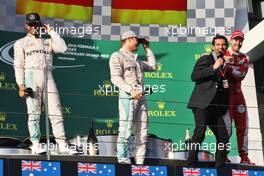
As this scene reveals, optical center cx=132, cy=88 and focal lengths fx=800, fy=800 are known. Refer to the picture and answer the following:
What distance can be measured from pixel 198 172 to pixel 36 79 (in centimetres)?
123

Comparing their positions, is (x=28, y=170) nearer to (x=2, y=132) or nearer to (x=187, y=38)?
(x=2, y=132)

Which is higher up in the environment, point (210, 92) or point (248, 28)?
point (248, 28)

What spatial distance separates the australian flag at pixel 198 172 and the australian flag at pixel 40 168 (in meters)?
0.84

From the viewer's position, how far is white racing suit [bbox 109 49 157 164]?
5246mm

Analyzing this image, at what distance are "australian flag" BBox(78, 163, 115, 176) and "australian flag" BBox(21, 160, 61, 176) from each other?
0.49 feet

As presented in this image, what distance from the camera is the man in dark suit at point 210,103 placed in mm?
Answer: 5352

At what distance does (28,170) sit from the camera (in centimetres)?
494

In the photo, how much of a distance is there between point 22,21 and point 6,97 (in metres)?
0.70

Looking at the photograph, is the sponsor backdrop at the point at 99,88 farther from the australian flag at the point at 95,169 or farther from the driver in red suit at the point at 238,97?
the australian flag at the point at 95,169

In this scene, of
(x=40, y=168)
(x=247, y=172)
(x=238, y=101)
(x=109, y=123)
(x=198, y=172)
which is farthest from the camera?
(x=109, y=123)

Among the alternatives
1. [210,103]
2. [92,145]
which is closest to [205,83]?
[210,103]

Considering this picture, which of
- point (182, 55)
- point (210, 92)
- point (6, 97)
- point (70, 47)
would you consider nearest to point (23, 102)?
point (6, 97)

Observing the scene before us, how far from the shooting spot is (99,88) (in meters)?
7.12

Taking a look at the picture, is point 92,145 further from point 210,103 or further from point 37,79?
point 210,103
